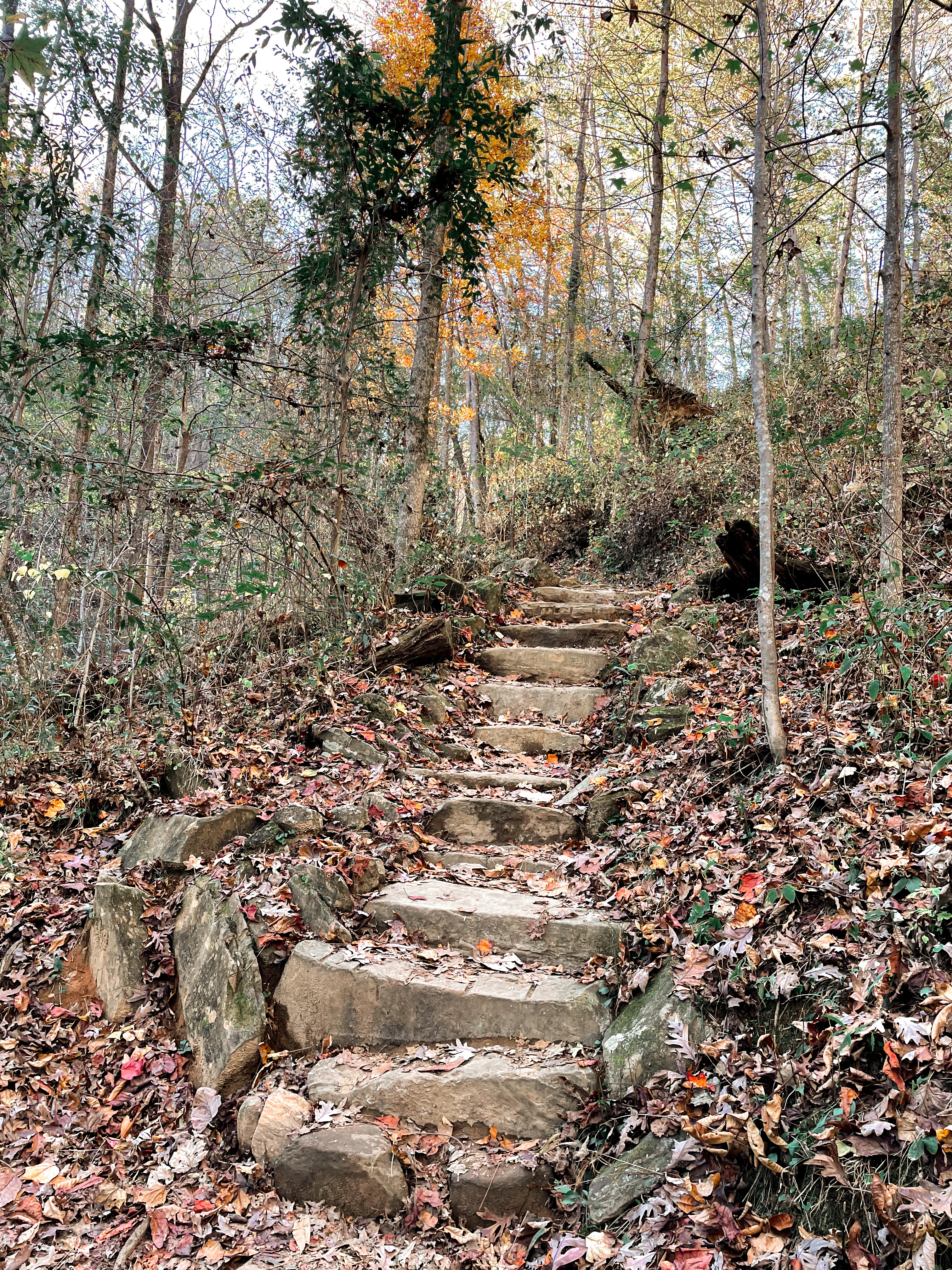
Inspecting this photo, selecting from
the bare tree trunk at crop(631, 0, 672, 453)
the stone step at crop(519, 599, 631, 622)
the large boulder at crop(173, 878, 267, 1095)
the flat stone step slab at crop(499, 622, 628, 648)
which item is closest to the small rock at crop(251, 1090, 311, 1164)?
the large boulder at crop(173, 878, 267, 1095)

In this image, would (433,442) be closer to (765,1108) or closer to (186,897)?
(186,897)

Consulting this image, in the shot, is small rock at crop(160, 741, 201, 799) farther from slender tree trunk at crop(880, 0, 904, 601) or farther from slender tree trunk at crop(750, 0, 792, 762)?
slender tree trunk at crop(880, 0, 904, 601)

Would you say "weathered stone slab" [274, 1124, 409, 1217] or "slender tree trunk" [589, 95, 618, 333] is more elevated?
"slender tree trunk" [589, 95, 618, 333]

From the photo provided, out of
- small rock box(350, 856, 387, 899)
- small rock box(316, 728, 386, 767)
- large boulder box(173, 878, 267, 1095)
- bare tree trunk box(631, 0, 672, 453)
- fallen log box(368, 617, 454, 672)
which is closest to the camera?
large boulder box(173, 878, 267, 1095)

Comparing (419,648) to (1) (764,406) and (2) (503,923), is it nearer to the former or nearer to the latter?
(2) (503,923)

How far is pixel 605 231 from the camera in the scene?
1678 cm

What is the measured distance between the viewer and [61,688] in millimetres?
5875

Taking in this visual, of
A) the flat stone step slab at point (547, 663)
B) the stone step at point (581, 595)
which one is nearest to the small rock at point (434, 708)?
the flat stone step slab at point (547, 663)

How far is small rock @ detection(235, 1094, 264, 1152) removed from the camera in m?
3.17

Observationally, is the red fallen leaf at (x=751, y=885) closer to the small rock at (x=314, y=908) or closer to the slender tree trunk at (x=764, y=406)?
the slender tree trunk at (x=764, y=406)

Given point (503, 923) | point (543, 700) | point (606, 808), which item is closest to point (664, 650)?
point (543, 700)

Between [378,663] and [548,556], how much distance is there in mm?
6307

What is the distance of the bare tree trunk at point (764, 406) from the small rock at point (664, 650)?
5.34 ft

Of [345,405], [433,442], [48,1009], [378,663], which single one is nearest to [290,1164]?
[48,1009]
